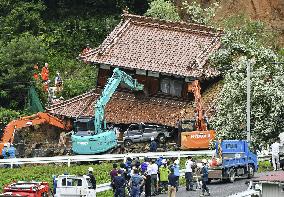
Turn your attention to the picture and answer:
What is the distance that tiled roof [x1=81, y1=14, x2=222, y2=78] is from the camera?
65875 millimetres

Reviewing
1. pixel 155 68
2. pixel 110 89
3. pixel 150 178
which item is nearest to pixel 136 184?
pixel 150 178

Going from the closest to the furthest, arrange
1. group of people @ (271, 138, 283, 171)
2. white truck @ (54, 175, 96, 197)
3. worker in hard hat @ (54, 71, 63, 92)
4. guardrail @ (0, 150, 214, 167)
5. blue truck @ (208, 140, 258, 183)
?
white truck @ (54, 175, 96, 197)
blue truck @ (208, 140, 258, 183)
group of people @ (271, 138, 283, 171)
guardrail @ (0, 150, 214, 167)
worker in hard hat @ (54, 71, 63, 92)

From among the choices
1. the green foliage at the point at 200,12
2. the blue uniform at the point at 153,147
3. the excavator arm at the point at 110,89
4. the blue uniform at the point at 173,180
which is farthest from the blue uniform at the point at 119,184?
the green foliage at the point at 200,12

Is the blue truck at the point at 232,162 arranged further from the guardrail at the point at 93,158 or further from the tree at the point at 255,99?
the tree at the point at 255,99

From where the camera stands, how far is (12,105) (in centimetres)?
7288

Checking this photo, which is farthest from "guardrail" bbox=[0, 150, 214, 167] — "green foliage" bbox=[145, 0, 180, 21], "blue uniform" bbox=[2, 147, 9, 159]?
"green foliage" bbox=[145, 0, 180, 21]

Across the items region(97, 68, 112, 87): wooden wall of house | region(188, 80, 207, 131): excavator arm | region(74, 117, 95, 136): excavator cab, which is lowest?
region(74, 117, 95, 136): excavator cab

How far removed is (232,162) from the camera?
1868 inches

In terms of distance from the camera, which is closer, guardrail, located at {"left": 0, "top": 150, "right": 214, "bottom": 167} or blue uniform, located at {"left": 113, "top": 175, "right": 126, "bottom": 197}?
blue uniform, located at {"left": 113, "top": 175, "right": 126, "bottom": 197}

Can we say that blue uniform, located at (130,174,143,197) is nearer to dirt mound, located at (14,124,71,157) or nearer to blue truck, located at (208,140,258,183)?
blue truck, located at (208,140,258,183)

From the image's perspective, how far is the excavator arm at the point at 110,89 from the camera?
5916cm

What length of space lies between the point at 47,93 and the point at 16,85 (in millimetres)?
3103

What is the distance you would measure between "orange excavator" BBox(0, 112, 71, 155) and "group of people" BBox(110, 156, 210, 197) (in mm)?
16027

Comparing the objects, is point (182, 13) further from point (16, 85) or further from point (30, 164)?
point (30, 164)
